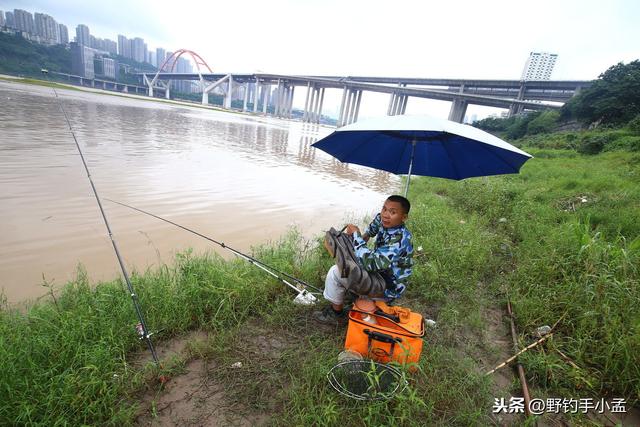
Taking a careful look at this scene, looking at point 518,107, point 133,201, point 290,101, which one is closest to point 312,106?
point 290,101

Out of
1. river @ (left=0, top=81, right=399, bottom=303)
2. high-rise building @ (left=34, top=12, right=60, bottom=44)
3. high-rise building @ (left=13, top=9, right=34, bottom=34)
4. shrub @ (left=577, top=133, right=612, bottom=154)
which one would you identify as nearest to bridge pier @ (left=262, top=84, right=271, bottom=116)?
river @ (left=0, top=81, right=399, bottom=303)

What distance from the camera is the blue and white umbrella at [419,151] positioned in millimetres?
2561

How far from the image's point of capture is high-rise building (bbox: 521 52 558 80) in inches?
3871

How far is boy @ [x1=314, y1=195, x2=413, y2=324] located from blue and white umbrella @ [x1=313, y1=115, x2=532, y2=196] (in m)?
0.75

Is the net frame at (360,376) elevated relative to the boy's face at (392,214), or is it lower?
lower

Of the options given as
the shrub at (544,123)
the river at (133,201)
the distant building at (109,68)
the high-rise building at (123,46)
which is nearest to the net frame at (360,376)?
the river at (133,201)

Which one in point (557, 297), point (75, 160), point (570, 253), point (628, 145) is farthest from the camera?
point (628, 145)

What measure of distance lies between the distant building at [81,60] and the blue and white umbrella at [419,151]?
113548mm

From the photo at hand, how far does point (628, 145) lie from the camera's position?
46.8 ft

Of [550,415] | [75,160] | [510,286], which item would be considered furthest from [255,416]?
[75,160]

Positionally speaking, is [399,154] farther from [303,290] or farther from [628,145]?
[628,145]

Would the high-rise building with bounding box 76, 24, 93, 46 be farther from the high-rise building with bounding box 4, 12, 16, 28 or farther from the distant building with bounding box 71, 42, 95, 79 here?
the distant building with bounding box 71, 42, 95, 79

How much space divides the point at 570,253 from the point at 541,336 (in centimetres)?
162

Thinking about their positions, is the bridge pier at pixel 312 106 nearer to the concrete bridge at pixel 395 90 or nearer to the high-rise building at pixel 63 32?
the concrete bridge at pixel 395 90
